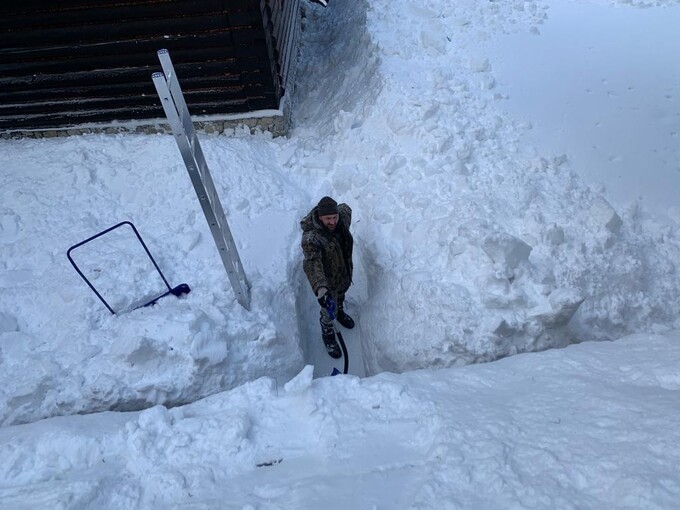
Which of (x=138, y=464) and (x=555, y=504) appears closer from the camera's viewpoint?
(x=555, y=504)

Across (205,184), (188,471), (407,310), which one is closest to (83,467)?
(188,471)

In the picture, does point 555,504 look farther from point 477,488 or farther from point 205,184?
point 205,184

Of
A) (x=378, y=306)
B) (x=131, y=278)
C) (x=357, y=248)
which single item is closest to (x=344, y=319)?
(x=378, y=306)

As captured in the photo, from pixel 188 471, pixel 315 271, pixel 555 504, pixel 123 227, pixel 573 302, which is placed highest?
pixel 123 227

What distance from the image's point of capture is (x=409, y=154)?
6.23 m

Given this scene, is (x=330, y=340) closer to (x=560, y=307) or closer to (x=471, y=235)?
(x=471, y=235)

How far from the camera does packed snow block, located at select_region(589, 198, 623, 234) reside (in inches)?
211

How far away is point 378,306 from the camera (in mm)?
5590

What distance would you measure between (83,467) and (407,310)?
3146mm

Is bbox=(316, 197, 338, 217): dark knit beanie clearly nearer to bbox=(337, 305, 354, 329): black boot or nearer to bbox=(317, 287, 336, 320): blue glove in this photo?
bbox=(317, 287, 336, 320): blue glove

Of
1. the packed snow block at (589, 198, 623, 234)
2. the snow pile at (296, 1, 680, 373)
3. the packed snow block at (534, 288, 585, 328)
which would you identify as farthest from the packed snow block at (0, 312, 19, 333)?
the packed snow block at (589, 198, 623, 234)

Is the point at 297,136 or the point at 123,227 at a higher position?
the point at 297,136

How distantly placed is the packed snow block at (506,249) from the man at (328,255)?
55.9 inches

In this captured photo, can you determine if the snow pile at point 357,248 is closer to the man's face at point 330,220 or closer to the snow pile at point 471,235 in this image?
the snow pile at point 471,235
